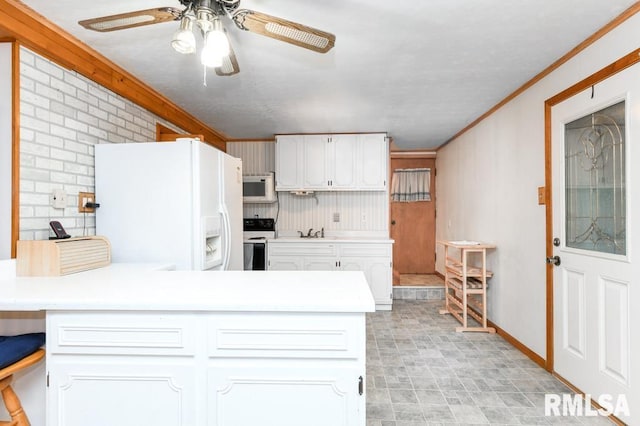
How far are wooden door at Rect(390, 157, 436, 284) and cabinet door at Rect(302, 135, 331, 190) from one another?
1991mm

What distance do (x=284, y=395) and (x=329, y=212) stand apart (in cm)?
358

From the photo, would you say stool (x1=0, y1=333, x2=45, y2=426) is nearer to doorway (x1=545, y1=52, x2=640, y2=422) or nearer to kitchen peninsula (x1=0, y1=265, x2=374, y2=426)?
kitchen peninsula (x1=0, y1=265, x2=374, y2=426)

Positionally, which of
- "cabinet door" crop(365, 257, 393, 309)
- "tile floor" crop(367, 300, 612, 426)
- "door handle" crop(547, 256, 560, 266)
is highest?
"door handle" crop(547, 256, 560, 266)

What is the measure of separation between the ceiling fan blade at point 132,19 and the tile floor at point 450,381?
2.32 meters

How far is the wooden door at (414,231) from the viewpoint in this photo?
5934mm

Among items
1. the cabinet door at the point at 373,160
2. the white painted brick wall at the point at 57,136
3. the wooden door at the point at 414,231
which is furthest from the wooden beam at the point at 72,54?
the wooden door at the point at 414,231

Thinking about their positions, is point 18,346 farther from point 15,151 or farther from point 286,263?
point 286,263

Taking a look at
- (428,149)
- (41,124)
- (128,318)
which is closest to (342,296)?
(128,318)

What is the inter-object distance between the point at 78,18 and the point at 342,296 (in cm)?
208

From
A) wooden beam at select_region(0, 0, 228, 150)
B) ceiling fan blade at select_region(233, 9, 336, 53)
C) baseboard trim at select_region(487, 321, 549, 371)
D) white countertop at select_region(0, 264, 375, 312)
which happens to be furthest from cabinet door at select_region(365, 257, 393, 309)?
ceiling fan blade at select_region(233, 9, 336, 53)

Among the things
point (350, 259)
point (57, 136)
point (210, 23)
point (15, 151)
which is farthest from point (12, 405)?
point (350, 259)

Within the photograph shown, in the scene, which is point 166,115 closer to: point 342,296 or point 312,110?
point 312,110

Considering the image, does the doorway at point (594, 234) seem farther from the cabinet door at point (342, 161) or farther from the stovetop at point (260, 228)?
the stovetop at point (260, 228)

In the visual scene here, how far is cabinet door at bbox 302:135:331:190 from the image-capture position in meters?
4.45
